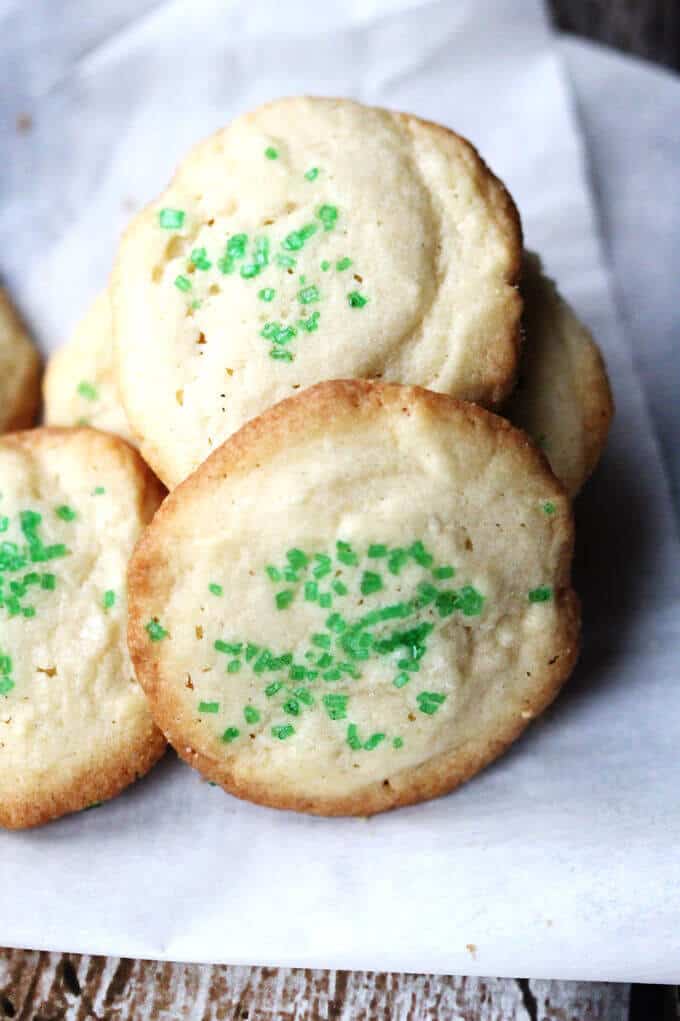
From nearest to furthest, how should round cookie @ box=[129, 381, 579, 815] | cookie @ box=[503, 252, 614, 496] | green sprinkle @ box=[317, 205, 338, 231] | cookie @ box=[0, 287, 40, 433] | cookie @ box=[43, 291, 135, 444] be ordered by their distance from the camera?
1. round cookie @ box=[129, 381, 579, 815]
2. green sprinkle @ box=[317, 205, 338, 231]
3. cookie @ box=[503, 252, 614, 496]
4. cookie @ box=[43, 291, 135, 444]
5. cookie @ box=[0, 287, 40, 433]

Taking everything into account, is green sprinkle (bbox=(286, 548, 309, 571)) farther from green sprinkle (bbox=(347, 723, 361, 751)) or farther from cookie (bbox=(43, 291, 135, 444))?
cookie (bbox=(43, 291, 135, 444))

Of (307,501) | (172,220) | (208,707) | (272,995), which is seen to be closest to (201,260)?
(172,220)

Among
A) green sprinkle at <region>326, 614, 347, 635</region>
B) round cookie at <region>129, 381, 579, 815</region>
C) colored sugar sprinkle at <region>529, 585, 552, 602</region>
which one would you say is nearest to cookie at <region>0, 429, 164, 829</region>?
round cookie at <region>129, 381, 579, 815</region>

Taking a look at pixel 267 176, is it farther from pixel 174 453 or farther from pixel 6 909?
pixel 6 909

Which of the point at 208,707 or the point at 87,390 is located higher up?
the point at 87,390

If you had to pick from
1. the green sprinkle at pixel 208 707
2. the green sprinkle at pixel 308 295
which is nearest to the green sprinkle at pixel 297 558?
the green sprinkle at pixel 208 707

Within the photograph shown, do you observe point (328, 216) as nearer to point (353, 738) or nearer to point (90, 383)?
point (90, 383)

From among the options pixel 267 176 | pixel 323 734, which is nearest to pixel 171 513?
pixel 323 734
